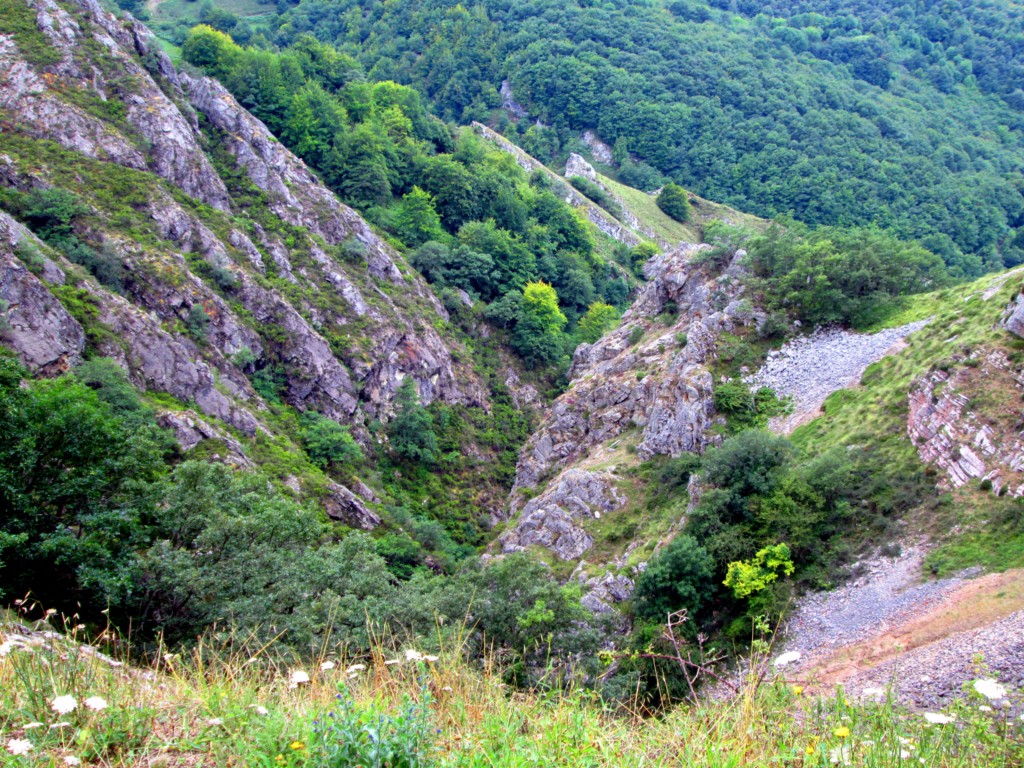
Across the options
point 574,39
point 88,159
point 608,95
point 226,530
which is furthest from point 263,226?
point 574,39

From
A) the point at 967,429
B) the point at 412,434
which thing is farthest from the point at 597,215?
the point at 967,429

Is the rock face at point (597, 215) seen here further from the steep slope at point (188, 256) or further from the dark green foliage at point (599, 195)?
the steep slope at point (188, 256)

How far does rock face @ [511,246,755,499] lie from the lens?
1069 inches

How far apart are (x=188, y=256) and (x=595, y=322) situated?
98.0 ft

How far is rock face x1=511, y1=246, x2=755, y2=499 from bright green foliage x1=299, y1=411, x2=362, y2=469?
878cm

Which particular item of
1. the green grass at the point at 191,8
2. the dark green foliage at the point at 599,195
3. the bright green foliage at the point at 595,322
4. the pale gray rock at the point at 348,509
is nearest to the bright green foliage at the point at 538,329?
the bright green foliage at the point at 595,322

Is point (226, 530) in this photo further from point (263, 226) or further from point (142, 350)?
point (263, 226)

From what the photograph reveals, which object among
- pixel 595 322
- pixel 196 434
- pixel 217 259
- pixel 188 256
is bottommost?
pixel 196 434

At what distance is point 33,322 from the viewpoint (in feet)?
72.6

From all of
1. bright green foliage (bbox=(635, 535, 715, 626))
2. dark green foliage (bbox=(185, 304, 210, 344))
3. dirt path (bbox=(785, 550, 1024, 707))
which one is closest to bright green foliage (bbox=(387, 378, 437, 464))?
dark green foliage (bbox=(185, 304, 210, 344))

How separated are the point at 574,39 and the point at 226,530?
122946 mm

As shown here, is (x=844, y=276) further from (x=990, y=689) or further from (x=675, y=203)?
(x=675, y=203)

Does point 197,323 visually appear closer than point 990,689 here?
No

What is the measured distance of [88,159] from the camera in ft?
102
